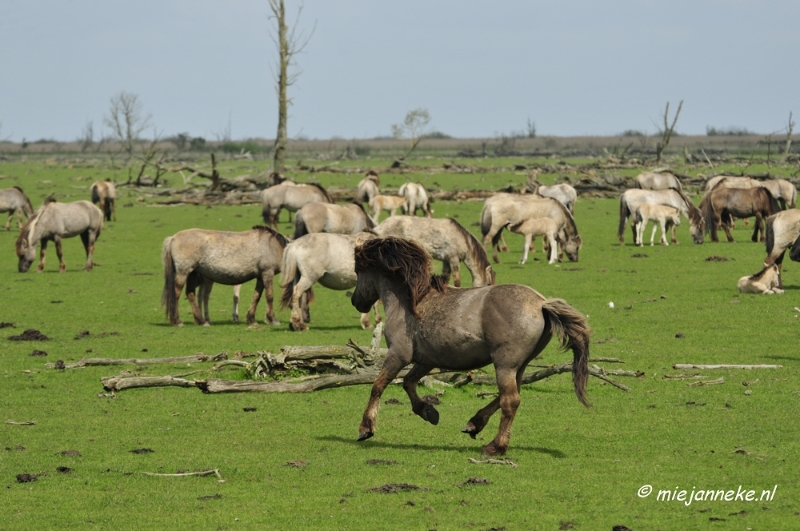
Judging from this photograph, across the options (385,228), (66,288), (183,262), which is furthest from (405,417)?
(66,288)

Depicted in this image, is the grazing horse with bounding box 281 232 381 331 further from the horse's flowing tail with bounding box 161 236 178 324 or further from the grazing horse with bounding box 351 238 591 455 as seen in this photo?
the grazing horse with bounding box 351 238 591 455

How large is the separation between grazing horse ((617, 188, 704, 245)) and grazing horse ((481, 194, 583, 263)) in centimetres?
383

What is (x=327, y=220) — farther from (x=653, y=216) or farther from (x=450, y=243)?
(x=653, y=216)

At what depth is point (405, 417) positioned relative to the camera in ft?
36.2

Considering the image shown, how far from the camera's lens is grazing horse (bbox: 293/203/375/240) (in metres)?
26.1

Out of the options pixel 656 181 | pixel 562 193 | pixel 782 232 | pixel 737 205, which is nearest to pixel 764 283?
pixel 782 232

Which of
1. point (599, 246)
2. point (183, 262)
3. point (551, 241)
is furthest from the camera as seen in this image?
point (599, 246)

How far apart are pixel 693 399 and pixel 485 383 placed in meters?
2.48

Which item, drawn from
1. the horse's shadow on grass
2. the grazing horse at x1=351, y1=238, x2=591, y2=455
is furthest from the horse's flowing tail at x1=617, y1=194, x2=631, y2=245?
the horse's shadow on grass

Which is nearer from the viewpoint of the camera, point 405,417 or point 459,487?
point 459,487

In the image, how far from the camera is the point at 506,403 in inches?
344

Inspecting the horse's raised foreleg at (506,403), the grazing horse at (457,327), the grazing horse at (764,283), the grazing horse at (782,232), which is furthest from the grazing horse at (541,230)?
the horse's raised foreleg at (506,403)

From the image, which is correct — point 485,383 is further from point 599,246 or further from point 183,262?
point 599,246

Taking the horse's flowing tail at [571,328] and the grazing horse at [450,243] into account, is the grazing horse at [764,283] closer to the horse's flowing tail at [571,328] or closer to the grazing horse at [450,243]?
the grazing horse at [450,243]
